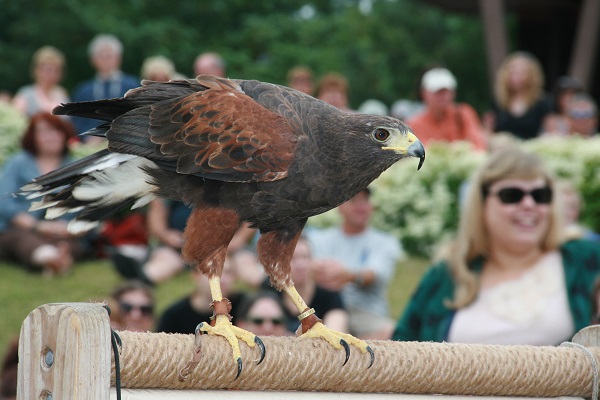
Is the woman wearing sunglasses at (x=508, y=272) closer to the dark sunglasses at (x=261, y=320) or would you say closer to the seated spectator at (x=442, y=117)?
the dark sunglasses at (x=261, y=320)

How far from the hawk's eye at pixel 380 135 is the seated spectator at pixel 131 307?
9.78 feet

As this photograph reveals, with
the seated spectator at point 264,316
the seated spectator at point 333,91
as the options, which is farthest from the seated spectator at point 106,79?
the seated spectator at point 264,316

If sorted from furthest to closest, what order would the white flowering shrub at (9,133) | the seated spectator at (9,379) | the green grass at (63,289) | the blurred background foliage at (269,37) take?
the blurred background foliage at (269,37), the white flowering shrub at (9,133), the green grass at (63,289), the seated spectator at (9,379)

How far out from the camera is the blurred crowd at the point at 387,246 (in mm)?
4375

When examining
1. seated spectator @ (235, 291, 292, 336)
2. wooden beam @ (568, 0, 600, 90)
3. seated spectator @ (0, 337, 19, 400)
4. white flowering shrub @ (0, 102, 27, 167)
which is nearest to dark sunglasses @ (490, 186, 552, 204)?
seated spectator @ (235, 291, 292, 336)

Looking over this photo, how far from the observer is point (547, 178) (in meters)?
4.49

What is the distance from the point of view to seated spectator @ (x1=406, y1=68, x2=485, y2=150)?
8.65 metres

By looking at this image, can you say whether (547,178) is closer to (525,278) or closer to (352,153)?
(525,278)

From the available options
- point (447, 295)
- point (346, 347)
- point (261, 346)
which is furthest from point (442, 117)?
point (261, 346)

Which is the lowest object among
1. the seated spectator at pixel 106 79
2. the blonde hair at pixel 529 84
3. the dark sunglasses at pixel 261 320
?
the dark sunglasses at pixel 261 320

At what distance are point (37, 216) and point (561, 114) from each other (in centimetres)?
510

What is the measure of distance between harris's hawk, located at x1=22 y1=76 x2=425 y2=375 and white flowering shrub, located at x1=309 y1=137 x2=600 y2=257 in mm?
5977

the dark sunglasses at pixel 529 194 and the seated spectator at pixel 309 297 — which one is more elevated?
the dark sunglasses at pixel 529 194

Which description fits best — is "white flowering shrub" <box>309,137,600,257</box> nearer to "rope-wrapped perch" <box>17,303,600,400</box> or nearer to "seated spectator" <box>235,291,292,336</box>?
"seated spectator" <box>235,291,292,336</box>
